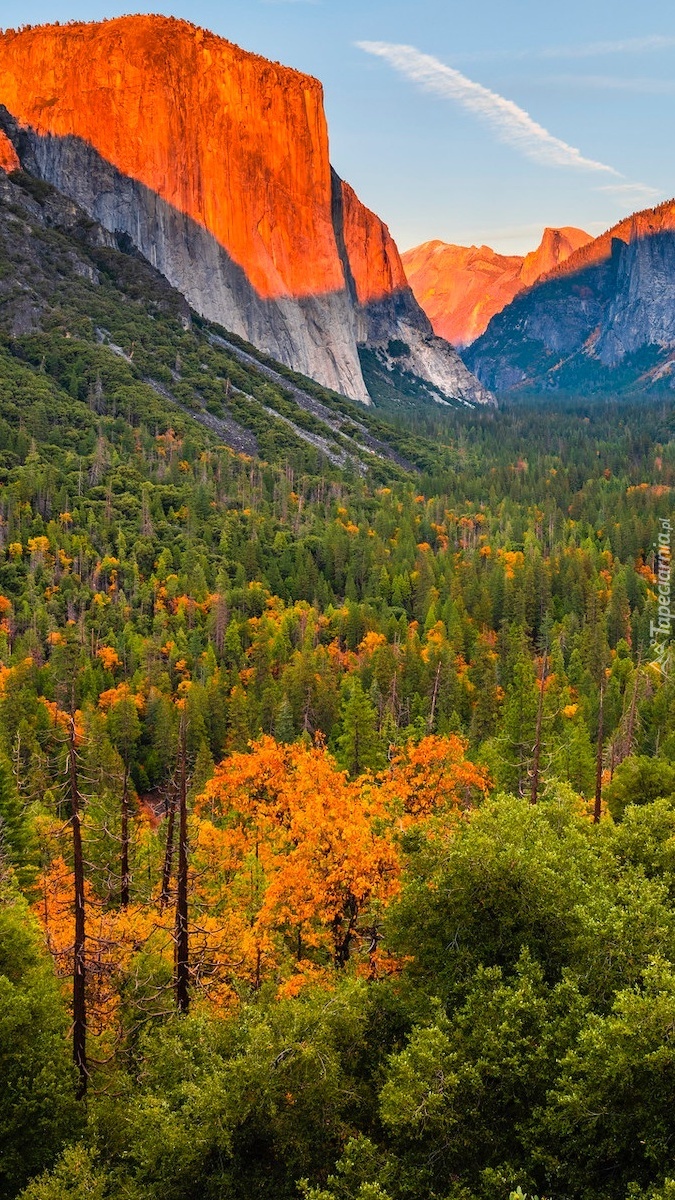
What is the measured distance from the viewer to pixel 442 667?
8631cm

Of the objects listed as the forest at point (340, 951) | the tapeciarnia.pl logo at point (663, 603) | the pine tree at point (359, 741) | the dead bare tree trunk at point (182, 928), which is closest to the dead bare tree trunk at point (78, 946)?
the forest at point (340, 951)

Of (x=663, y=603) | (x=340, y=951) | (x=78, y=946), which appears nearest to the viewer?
(x=78, y=946)

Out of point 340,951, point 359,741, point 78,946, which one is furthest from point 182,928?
point 359,741

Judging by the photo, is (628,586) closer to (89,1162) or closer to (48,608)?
(48,608)

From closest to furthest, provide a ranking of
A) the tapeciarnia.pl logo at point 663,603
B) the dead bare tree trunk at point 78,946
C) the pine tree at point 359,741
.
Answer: the dead bare tree trunk at point 78,946, the pine tree at point 359,741, the tapeciarnia.pl logo at point 663,603

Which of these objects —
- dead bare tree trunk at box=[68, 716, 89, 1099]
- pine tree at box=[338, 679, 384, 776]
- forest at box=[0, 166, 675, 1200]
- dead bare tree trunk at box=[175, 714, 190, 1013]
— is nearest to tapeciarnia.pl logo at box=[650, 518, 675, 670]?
forest at box=[0, 166, 675, 1200]

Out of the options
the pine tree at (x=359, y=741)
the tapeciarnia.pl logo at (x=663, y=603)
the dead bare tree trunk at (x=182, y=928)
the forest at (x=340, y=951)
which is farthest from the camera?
the tapeciarnia.pl logo at (x=663, y=603)

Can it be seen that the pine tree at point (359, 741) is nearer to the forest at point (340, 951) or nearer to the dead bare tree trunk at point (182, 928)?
the forest at point (340, 951)

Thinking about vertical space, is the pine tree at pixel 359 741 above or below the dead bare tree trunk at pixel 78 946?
below

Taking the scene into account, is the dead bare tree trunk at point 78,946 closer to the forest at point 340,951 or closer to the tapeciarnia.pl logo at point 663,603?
the forest at point 340,951

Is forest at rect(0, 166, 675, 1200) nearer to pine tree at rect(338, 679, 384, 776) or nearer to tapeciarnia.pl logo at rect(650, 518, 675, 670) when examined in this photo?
pine tree at rect(338, 679, 384, 776)

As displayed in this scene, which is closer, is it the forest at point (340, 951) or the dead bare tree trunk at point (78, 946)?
the forest at point (340, 951)

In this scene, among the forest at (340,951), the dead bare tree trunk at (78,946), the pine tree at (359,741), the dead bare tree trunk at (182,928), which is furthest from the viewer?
the pine tree at (359,741)

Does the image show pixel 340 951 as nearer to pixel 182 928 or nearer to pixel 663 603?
pixel 182 928
